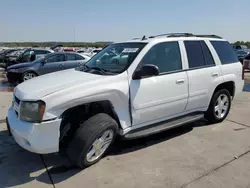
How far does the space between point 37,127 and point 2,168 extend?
101 centimetres

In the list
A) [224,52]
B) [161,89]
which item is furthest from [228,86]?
[161,89]

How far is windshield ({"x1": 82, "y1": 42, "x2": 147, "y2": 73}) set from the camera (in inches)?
152

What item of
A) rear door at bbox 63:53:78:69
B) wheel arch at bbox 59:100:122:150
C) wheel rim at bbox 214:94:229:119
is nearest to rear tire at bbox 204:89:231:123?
wheel rim at bbox 214:94:229:119

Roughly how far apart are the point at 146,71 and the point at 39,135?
1.68m

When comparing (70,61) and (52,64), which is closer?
(52,64)

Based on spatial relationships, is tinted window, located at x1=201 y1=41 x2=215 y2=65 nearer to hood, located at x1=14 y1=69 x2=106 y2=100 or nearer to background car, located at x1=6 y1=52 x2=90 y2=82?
hood, located at x1=14 y1=69 x2=106 y2=100

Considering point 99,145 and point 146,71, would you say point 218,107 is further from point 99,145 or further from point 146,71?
point 99,145

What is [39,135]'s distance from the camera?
3037 mm

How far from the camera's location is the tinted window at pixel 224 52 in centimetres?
513

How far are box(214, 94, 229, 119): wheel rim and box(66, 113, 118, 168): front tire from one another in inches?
104

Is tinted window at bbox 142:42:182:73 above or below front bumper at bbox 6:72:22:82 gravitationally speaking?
above

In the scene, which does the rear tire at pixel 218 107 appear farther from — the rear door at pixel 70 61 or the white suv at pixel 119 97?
the rear door at pixel 70 61

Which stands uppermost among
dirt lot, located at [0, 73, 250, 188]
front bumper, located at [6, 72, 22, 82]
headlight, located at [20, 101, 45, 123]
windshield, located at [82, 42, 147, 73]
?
windshield, located at [82, 42, 147, 73]

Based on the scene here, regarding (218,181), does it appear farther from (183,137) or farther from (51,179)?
(51,179)
